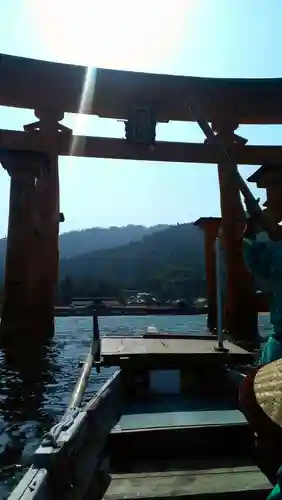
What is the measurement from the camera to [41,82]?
447 inches

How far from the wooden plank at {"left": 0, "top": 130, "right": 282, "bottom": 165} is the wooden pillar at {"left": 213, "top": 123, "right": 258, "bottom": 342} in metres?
0.85

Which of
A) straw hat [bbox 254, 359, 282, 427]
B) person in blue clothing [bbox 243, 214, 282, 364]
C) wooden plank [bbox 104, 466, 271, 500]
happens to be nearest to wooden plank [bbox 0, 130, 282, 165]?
wooden plank [bbox 104, 466, 271, 500]

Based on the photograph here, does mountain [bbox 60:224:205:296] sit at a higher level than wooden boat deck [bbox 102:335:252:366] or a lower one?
higher

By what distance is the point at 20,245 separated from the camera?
Result: 1202 centimetres

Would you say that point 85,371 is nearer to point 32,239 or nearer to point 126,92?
point 32,239

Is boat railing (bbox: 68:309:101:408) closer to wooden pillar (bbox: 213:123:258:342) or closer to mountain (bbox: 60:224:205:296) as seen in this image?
wooden pillar (bbox: 213:123:258:342)

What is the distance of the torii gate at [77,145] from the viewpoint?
1146 centimetres

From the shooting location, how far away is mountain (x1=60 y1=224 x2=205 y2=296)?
73.6 meters

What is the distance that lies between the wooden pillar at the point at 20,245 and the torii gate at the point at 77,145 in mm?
24

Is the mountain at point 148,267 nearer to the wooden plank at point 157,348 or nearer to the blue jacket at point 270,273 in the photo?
the wooden plank at point 157,348

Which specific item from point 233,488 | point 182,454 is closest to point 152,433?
point 182,454

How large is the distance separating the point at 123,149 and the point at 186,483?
35.5 ft

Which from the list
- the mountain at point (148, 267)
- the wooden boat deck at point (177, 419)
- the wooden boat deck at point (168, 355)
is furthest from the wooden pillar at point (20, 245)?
the mountain at point (148, 267)

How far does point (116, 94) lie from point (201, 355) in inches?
324
